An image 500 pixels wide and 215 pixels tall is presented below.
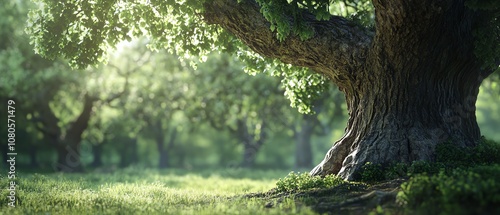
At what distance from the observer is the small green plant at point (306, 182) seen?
12.4 m

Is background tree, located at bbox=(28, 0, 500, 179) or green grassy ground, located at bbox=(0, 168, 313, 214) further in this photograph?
background tree, located at bbox=(28, 0, 500, 179)

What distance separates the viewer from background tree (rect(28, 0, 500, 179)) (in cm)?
1273

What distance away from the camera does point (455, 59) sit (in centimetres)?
1358

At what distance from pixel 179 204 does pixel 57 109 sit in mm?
32175

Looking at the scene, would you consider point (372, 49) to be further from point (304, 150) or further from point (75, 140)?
point (304, 150)

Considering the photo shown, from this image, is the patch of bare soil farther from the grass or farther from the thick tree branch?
the thick tree branch

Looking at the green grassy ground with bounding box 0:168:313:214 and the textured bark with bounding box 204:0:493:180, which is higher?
the textured bark with bounding box 204:0:493:180

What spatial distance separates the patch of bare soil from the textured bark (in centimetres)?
139

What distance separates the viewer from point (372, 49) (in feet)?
43.9

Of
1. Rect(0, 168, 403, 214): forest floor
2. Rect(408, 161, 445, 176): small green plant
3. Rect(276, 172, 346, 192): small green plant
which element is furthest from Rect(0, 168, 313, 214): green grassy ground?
Rect(408, 161, 445, 176): small green plant

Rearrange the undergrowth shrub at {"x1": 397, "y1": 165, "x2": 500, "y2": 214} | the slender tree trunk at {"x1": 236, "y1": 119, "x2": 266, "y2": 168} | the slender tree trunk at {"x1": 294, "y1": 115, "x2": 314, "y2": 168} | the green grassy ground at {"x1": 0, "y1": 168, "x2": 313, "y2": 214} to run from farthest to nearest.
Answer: the slender tree trunk at {"x1": 236, "y1": 119, "x2": 266, "y2": 168}, the slender tree trunk at {"x1": 294, "y1": 115, "x2": 314, "y2": 168}, the green grassy ground at {"x1": 0, "y1": 168, "x2": 313, "y2": 214}, the undergrowth shrub at {"x1": 397, "y1": 165, "x2": 500, "y2": 214}

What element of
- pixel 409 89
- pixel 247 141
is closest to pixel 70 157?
pixel 247 141

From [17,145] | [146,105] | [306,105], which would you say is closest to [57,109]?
[146,105]

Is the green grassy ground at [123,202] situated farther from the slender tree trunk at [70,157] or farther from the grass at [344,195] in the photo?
the slender tree trunk at [70,157]
